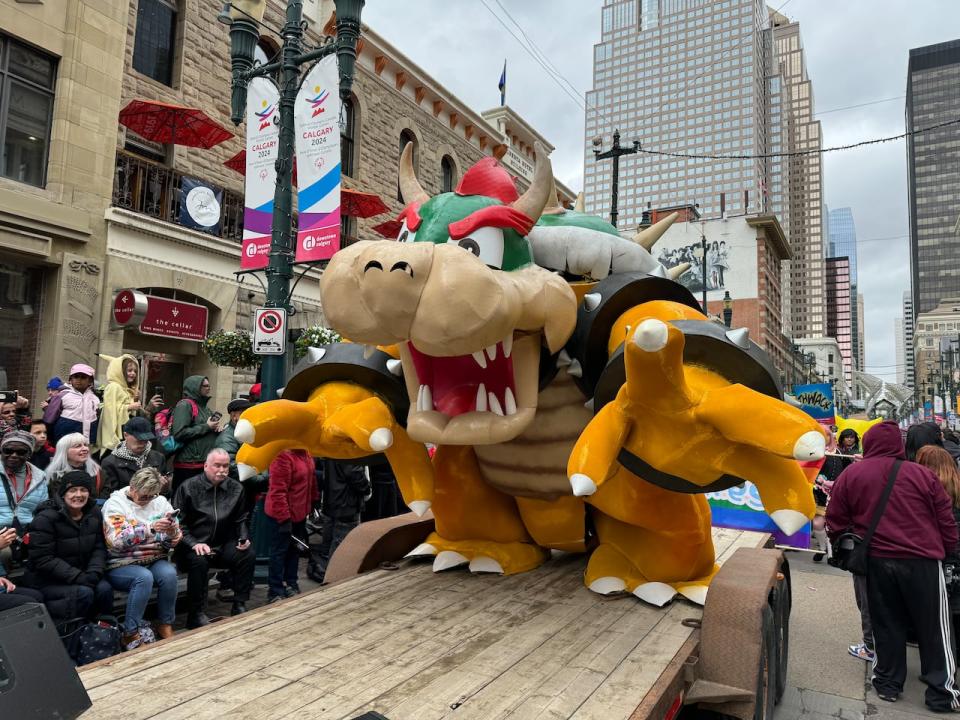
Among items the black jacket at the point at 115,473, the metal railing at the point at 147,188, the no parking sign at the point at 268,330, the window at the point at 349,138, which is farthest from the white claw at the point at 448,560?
the window at the point at 349,138

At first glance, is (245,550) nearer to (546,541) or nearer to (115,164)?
(546,541)

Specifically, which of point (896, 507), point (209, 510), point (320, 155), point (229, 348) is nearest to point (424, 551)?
point (209, 510)

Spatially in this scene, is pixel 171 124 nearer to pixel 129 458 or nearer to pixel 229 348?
pixel 229 348

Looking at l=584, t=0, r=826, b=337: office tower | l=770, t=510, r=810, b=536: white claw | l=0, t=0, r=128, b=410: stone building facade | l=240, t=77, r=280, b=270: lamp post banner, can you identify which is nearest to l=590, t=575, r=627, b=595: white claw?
l=770, t=510, r=810, b=536: white claw

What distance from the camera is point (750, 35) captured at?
66.2m

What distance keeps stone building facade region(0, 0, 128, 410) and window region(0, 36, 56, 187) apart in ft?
0.05

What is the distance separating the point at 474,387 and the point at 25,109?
10.4 metres

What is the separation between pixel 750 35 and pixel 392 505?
243ft

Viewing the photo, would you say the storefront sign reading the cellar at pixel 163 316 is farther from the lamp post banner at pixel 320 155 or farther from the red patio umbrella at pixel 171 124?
the lamp post banner at pixel 320 155

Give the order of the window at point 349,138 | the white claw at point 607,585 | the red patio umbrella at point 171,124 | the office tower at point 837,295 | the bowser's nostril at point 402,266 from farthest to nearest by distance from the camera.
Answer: the office tower at point 837,295 → the window at point 349,138 → the red patio umbrella at point 171,124 → the white claw at point 607,585 → the bowser's nostril at point 402,266

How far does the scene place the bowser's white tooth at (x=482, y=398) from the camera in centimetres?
270

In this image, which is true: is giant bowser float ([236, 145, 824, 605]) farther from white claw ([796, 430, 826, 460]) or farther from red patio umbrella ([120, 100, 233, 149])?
red patio umbrella ([120, 100, 233, 149])

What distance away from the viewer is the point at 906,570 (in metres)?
4.09

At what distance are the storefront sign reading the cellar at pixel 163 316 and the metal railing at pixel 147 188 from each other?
1.51 meters
